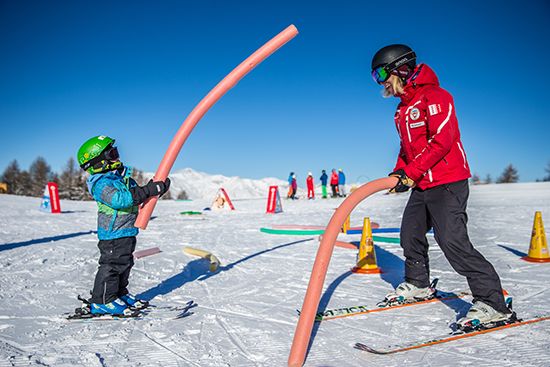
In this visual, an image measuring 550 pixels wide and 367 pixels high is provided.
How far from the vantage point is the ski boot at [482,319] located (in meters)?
3.12

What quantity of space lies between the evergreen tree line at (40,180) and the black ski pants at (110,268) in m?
49.5

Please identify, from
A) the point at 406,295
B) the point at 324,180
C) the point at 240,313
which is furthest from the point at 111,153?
the point at 324,180

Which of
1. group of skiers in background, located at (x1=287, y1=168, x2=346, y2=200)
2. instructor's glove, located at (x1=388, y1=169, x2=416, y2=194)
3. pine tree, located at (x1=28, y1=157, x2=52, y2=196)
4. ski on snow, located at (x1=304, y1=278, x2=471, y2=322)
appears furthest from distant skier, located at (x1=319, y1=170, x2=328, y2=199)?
pine tree, located at (x1=28, y1=157, x2=52, y2=196)

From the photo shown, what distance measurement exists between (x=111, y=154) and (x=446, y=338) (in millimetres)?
3076

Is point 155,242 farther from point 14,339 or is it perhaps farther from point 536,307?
point 536,307

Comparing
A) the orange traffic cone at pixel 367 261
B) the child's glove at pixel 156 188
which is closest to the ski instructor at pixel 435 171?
the orange traffic cone at pixel 367 261

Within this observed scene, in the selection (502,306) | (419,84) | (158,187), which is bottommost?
(502,306)

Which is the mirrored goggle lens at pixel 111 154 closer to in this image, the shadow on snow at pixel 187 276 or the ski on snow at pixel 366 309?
the shadow on snow at pixel 187 276

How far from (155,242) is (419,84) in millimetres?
6685

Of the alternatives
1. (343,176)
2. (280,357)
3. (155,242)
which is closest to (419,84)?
(280,357)

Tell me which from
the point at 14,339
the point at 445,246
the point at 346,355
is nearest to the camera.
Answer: the point at 346,355

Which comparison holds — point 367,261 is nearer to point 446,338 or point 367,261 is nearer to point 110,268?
point 446,338

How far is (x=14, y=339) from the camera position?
3092mm

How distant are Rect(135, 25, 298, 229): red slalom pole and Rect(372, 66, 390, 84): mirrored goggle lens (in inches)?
29.7
